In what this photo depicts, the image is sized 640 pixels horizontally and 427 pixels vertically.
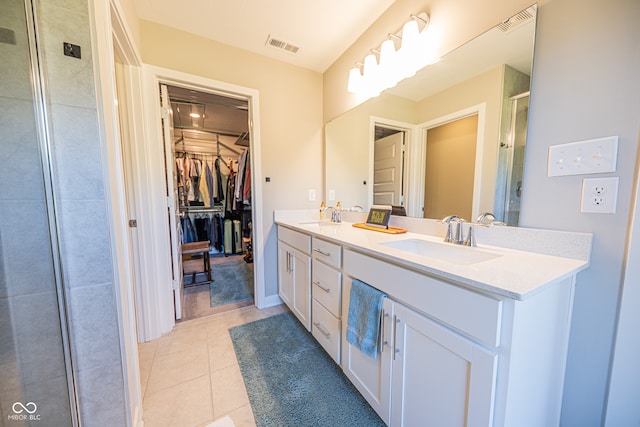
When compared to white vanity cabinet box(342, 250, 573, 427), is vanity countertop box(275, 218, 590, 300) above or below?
above

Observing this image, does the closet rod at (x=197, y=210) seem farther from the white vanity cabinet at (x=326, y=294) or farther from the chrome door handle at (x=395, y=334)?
the chrome door handle at (x=395, y=334)

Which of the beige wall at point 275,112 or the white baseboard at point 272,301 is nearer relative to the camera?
the beige wall at point 275,112

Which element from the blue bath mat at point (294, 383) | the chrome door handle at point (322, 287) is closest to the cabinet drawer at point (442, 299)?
the chrome door handle at point (322, 287)

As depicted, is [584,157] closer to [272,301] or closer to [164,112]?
[272,301]

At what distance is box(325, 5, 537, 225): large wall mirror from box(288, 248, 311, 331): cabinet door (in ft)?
2.35

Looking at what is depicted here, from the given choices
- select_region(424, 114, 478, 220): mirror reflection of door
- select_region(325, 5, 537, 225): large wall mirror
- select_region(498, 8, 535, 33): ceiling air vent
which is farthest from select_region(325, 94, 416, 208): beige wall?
select_region(498, 8, 535, 33): ceiling air vent

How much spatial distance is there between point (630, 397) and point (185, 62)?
296 cm

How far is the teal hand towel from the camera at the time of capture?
0.98m

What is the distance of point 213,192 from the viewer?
4.13m

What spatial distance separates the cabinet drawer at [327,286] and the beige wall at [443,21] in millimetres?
1383

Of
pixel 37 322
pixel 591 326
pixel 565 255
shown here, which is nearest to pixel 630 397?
pixel 591 326

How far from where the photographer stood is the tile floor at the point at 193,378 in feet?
3.72

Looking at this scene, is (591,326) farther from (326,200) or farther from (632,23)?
(326,200)

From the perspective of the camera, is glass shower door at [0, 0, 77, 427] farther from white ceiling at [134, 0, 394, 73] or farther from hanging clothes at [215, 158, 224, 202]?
hanging clothes at [215, 158, 224, 202]
